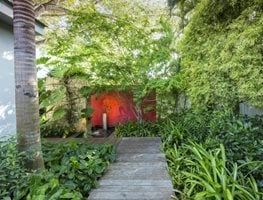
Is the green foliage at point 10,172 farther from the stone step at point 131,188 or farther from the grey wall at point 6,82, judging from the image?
the grey wall at point 6,82

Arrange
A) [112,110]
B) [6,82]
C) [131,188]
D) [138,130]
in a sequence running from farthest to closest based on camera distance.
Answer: [112,110], [138,130], [6,82], [131,188]

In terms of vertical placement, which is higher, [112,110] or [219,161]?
[112,110]

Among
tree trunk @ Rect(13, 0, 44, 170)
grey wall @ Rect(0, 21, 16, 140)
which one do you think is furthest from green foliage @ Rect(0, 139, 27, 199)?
grey wall @ Rect(0, 21, 16, 140)

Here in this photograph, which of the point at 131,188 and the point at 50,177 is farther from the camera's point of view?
the point at 131,188

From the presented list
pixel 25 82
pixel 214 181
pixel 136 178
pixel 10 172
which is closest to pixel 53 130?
pixel 136 178

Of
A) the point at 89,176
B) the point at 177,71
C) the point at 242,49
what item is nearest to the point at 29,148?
the point at 89,176

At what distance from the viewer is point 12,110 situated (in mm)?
5762

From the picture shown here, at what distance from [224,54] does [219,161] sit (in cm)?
286

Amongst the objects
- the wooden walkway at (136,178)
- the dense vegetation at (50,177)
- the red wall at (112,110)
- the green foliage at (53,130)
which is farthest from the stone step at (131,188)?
the red wall at (112,110)

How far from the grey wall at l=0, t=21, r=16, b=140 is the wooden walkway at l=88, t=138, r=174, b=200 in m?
2.48

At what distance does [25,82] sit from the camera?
3.41 metres

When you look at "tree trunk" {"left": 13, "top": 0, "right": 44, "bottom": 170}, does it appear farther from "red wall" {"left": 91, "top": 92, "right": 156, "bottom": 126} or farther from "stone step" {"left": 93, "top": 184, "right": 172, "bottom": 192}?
"red wall" {"left": 91, "top": 92, "right": 156, "bottom": 126}

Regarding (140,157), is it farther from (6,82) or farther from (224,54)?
(6,82)

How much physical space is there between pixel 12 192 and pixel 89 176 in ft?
3.71
